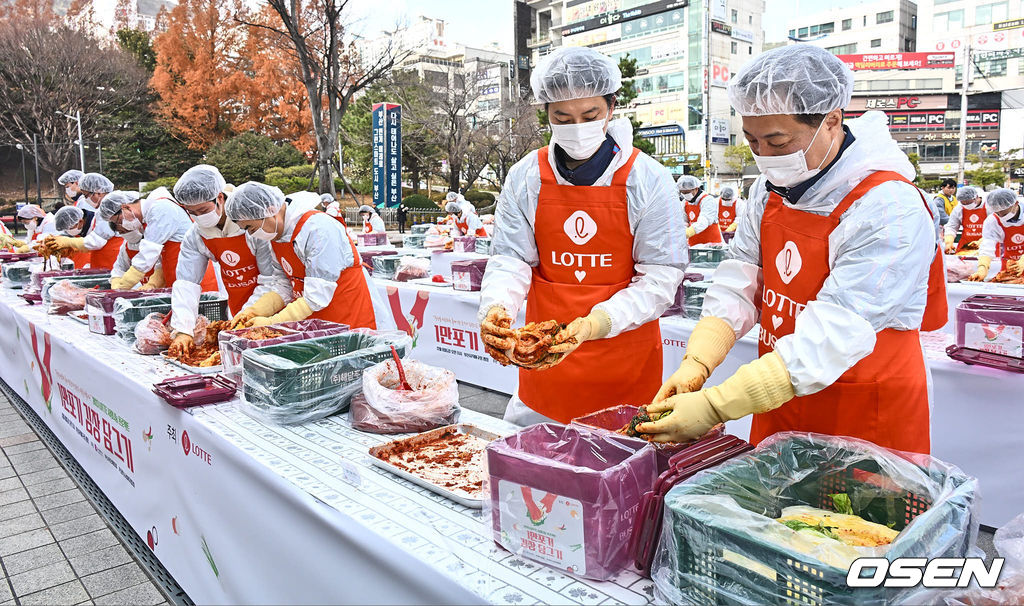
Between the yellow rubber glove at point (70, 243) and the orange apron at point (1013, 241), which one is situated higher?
A: the yellow rubber glove at point (70, 243)

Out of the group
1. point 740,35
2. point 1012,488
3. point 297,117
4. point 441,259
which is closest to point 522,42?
point 740,35

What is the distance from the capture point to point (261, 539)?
5.85 ft

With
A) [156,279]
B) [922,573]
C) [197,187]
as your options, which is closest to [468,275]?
[156,279]

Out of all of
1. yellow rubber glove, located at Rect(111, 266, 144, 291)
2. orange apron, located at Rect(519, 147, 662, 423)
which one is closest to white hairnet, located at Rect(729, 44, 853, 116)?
orange apron, located at Rect(519, 147, 662, 423)

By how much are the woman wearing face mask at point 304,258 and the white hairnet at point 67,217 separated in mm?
3732

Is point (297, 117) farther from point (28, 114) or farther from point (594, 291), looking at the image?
point (594, 291)

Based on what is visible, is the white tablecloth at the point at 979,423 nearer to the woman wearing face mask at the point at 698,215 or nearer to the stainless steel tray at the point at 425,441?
the stainless steel tray at the point at 425,441

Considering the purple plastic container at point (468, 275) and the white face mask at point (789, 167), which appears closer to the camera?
the white face mask at point (789, 167)

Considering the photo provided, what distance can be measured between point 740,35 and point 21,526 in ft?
176

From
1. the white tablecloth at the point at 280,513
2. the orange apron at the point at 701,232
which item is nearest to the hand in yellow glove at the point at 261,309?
the white tablecloth at the point at 280,513

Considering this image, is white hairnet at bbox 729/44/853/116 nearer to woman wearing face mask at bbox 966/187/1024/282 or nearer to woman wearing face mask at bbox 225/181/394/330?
woman wearing face mask at bbox 225/181/394/330

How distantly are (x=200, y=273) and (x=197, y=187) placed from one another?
1.75 feet

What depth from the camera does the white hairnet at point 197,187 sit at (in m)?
3.28

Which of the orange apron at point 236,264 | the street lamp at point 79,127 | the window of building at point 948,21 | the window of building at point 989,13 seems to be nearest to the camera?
the orange apron at point 236,264
